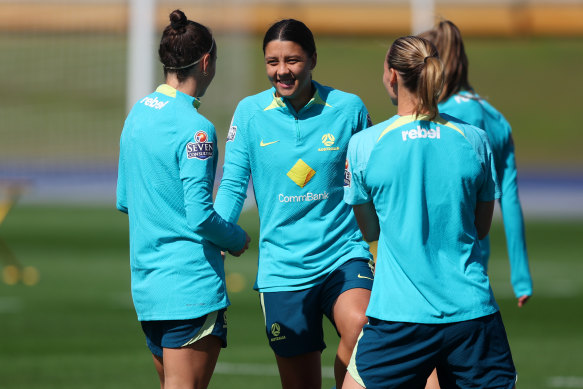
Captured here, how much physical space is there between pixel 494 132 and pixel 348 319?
171 centimetres

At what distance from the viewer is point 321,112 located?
5.12 metres

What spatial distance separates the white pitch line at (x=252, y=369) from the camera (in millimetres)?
7656

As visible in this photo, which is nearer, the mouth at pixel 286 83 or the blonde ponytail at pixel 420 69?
the blonde ponytail at pixel 420 69

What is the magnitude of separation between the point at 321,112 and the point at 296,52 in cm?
35

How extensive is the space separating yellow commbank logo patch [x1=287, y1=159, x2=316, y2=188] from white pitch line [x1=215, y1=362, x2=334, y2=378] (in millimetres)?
2820

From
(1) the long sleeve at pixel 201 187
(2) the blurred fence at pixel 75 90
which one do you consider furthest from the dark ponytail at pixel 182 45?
(2) the blurred fence at pixel 75 90

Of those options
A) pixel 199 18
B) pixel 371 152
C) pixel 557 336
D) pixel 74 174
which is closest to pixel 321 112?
pixel 371 152

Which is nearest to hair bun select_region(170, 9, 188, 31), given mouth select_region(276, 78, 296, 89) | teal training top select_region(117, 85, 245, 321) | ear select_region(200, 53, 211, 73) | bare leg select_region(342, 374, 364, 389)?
ear select_region(200, 53, 211, 73)

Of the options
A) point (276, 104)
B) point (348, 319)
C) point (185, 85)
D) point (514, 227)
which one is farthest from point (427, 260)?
point (514, 227)

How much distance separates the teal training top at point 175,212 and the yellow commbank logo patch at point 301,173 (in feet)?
2.06

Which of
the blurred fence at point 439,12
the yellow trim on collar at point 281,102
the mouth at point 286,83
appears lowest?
the blurred fence at point 439,12

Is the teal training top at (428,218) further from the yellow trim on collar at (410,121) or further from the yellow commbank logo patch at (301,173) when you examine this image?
the yellow commbank logo patch at (301,173)

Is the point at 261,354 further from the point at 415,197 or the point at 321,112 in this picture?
the point at 415,197

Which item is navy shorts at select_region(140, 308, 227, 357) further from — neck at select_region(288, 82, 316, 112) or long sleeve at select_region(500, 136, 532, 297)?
long sleeve at select_region(500, 136, 532, 297)
